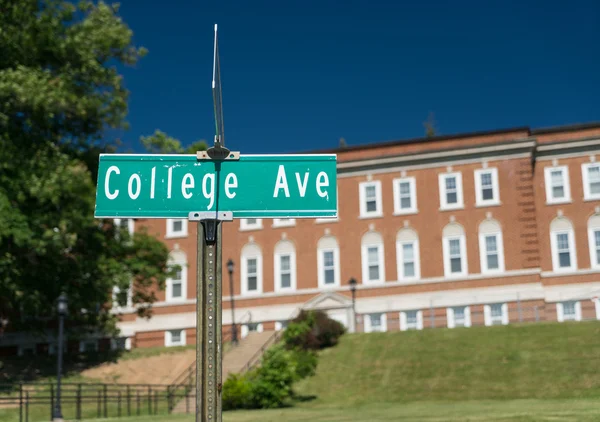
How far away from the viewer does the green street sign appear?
4102 mm

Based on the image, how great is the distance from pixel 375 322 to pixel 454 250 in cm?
612

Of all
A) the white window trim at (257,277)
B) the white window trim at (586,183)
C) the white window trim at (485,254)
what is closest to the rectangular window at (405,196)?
the white window trim at (485,254)

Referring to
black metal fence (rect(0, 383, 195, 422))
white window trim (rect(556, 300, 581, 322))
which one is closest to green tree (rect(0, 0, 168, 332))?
black metal fence (rect(0, 383, 195, 422))

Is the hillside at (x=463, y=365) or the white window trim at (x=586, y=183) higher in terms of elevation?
the white window trim at (x=586, y=183)

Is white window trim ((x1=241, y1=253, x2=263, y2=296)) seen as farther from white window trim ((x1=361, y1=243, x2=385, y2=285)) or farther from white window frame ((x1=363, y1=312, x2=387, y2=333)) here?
white window frame ((x1=363, y1=312, x2=387, y2=333))

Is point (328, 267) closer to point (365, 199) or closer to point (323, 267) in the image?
point (323, 267)

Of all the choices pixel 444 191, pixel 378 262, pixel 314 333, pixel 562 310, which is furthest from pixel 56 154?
pixel 562 310

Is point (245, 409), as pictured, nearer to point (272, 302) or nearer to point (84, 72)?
point (84, 72)

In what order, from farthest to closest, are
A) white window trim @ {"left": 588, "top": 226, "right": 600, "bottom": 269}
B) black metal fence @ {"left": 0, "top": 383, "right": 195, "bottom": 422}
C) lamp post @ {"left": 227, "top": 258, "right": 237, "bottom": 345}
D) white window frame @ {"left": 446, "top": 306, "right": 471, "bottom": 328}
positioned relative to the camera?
white window frame @ {"left": 446, "top": 306, "right": 471, "bottom": 328}, white window trim @ {"left": 588, "top": 226, "right": 600, "bottom": 269}, lamp post @ {"left": 227, "top": 258, "right": 237, "bottom": 345}, black metal fence @ {"left": 0, "top": 383, "right": 195, "bottom": 422}

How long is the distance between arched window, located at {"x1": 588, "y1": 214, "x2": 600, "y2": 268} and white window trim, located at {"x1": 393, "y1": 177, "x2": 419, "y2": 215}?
9.67 m

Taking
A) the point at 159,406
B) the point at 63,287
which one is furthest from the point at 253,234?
the point at 159,406

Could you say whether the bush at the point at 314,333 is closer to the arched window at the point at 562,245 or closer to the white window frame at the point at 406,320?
the white window frame at the point at 406,320

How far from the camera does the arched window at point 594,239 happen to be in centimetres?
4653

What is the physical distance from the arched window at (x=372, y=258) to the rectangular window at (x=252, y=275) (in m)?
6.61
